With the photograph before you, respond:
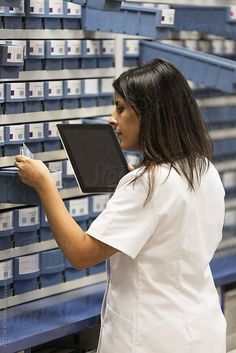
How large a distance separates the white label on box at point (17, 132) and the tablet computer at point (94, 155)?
0.31m

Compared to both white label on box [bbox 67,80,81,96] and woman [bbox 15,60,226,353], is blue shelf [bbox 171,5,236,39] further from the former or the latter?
woman [bbox 15,60,226,353]

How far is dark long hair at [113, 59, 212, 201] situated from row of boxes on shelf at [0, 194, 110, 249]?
0.84 m

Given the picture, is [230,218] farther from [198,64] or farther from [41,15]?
[41,15]

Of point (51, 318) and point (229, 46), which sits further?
point (229, 46)

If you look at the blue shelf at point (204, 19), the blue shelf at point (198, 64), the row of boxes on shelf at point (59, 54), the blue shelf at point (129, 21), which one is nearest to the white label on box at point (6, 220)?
the row of boxes on shelf at point (59, 54)

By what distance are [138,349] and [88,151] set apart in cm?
65

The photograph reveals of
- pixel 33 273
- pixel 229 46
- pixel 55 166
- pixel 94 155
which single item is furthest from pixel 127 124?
pixel 229 46

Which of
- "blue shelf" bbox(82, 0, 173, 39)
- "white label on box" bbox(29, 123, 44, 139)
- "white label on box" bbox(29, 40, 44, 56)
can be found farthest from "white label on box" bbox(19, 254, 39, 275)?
"blue shelf" bbox(82, 0, 173, 39)

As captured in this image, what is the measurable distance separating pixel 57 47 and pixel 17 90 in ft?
0.72

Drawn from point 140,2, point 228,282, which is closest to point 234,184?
point 228,282

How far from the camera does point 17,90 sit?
277 cm

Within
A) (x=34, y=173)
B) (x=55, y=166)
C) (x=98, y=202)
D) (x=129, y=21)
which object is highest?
(x=129, y=21)

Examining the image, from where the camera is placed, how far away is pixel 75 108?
9.80ft

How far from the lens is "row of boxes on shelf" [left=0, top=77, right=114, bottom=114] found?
2.76 meters
